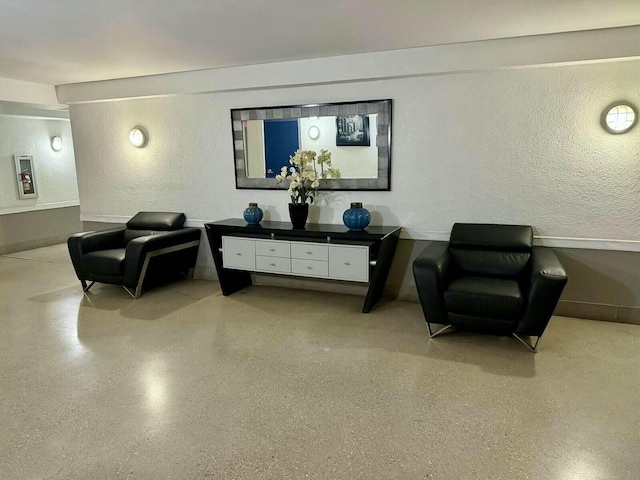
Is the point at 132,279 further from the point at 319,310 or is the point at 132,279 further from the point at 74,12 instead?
the point at 74,12

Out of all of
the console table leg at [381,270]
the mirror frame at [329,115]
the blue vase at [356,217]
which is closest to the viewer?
the console table leg at [381,270]

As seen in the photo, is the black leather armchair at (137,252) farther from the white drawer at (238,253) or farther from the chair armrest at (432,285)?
the chair armrest at (432,285)

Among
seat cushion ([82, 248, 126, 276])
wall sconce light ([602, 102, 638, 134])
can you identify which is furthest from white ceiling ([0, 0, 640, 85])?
seat cushion ([82, 248, 126, 276])

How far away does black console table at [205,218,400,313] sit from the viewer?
3.79 metres

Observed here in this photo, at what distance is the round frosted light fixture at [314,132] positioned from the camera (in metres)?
4.26

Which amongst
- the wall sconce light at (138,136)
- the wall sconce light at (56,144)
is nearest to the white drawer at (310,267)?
the wall sconce light at (138,136)

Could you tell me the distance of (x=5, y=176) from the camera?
21.7 ft

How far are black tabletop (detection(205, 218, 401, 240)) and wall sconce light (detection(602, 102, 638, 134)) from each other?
1844mm

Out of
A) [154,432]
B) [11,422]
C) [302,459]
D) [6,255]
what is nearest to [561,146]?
[302,459]

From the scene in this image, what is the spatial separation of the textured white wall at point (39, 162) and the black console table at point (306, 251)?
4.37 meters

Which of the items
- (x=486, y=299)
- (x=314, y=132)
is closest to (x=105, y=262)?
(x=314, y=132)

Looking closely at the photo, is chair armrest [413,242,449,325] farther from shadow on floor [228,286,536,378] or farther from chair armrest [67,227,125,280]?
chair armrest [67,227,125,280]

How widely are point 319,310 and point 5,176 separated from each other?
18.8ft

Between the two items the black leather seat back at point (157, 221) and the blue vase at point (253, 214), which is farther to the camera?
the black leather seat back at point (157, 221)
